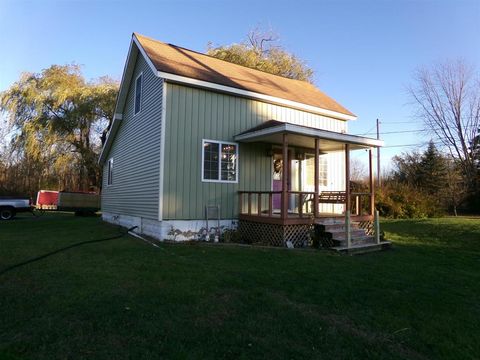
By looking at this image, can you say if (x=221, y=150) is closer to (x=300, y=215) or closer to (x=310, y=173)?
(x=300, y=215)

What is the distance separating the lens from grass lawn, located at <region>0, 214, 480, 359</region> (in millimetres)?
3590

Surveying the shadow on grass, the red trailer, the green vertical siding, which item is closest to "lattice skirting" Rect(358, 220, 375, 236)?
the shadow on grass

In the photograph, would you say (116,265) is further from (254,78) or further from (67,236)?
(254,78)

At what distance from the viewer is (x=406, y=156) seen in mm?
35438

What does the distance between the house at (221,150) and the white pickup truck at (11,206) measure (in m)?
7.94

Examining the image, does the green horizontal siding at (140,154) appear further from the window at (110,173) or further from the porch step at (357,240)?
the porch step at (357,240)

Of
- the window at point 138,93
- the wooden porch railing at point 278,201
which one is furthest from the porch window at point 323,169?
the window at point 138,93

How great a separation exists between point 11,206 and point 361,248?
17.3 meters

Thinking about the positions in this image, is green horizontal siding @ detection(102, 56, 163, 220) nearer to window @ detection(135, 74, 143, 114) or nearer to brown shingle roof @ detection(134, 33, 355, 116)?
window @ detection(135, 74, 143, 114)

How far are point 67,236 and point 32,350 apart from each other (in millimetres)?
8176

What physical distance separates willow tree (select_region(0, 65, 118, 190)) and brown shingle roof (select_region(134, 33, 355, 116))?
19156 millimetres

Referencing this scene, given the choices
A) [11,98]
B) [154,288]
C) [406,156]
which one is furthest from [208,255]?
[406,156]

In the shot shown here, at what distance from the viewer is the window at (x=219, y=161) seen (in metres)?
10.9

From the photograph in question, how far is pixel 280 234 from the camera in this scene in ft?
31.7
